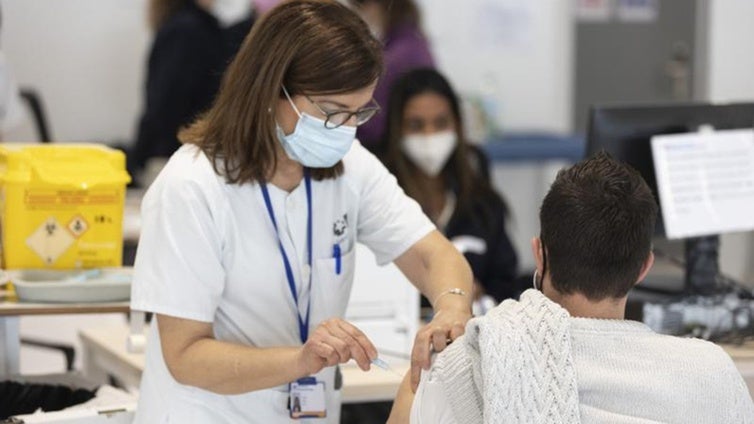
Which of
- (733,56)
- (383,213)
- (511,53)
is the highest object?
(383,213)

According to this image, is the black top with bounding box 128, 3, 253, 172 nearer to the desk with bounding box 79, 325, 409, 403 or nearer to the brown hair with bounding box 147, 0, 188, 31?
the brown hair with bounding box 147, 0, 188, 31

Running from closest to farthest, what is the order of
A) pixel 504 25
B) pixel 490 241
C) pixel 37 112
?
pixel 490 241 < pixel 37 112 < pixel 504 25

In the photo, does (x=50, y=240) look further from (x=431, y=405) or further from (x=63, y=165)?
(x=431, y=405)

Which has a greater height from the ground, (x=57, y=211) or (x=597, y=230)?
(x=597, y=230)

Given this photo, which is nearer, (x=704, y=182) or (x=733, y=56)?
(x=704, y=182)

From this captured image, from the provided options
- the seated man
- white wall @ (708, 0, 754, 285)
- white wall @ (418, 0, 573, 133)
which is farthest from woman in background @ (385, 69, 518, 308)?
white wall @ (708, 0, 754, 285)

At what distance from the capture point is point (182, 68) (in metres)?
4.62

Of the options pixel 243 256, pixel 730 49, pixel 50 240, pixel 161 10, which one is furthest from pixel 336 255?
pixel 730 49

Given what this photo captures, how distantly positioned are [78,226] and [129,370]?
1.32 feet

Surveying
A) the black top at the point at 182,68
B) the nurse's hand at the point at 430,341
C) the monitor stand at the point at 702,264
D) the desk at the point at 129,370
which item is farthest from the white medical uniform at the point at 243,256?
the black top at the point at 182,68

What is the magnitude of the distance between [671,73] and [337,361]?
4969mm

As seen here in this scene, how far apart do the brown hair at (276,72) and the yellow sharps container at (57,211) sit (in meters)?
0.58

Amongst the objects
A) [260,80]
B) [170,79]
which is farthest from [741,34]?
[260,80]

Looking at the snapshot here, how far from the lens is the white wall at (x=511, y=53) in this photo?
19.8ft
